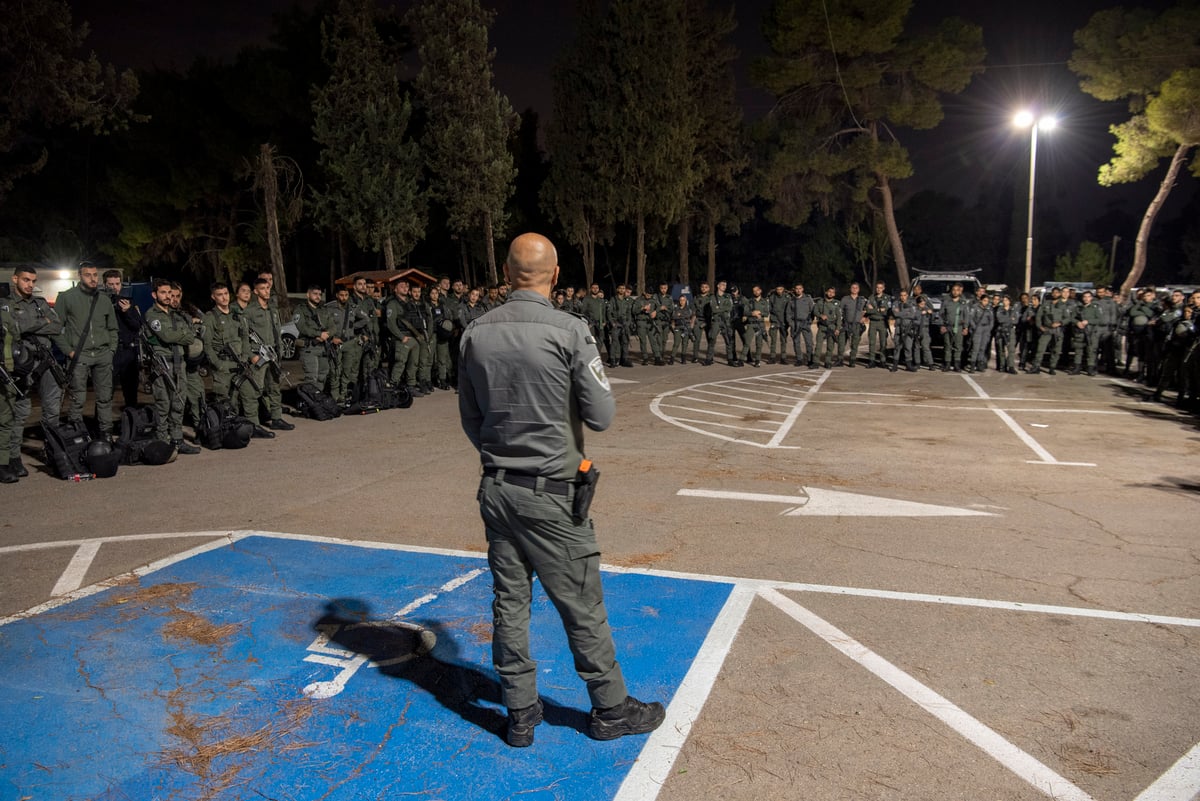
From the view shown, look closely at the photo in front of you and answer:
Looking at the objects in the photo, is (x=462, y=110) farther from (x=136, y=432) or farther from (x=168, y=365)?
(x=136, y=432)

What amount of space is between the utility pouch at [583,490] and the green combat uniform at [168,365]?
24.8 feet

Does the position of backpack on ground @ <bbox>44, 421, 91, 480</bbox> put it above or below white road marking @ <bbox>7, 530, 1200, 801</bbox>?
above

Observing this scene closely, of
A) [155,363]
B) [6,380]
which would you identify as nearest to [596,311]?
[155,363]

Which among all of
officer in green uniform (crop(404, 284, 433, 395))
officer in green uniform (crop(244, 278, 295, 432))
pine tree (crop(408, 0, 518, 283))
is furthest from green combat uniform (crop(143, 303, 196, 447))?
pine tree (crop(408, 0, 518, 283))

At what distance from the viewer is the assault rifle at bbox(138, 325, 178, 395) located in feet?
30.0

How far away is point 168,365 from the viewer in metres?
9.30

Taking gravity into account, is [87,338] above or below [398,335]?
above

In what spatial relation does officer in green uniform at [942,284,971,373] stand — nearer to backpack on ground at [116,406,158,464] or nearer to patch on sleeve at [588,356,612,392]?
backpack on ground at [116,406,158,464]

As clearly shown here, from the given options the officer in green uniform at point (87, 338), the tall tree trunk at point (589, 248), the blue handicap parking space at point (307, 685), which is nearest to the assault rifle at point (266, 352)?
the officer in green uniform at point (87, 338)

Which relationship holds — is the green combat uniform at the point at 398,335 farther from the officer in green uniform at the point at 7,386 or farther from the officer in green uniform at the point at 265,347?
the officer in green uniform at the point at 7,386

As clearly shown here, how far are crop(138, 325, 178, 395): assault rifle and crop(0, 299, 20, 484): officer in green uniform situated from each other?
1289mm

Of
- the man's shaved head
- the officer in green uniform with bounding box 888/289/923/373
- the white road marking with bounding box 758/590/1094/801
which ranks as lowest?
the white road marking with bounding box 758/590/1094/801

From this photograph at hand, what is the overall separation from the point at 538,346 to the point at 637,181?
30408 millimetres

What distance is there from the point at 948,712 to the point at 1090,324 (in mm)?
16544
